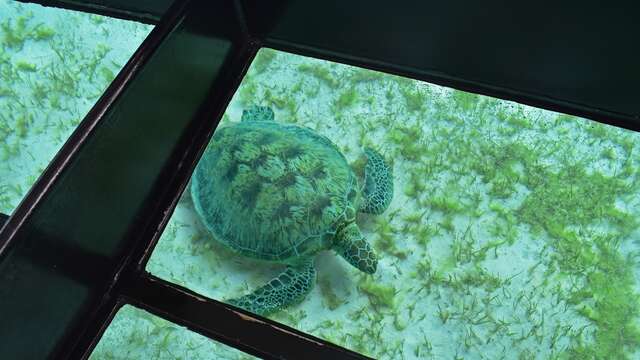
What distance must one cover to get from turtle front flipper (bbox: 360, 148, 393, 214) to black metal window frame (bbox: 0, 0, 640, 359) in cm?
34

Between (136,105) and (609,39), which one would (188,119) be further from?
(609,39)

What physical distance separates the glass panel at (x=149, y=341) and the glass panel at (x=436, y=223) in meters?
0.14

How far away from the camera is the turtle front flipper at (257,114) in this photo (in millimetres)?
1609

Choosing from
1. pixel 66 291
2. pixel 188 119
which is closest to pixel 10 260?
pixel 66 291

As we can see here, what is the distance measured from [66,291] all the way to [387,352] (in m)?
0.80

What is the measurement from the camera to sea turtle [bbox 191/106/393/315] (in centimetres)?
128

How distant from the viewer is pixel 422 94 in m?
1.68

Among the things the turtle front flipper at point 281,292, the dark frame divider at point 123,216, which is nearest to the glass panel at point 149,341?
the dark frame divider at point 123,216

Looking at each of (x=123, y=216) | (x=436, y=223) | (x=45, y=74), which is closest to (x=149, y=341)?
(x=123, y=216)

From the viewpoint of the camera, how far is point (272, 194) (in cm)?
128

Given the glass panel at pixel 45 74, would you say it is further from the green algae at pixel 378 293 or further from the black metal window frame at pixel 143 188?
the green algae at pixel 378 293

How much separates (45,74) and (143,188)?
808 mm

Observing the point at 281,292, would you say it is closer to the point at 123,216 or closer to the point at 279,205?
the point at 279,205

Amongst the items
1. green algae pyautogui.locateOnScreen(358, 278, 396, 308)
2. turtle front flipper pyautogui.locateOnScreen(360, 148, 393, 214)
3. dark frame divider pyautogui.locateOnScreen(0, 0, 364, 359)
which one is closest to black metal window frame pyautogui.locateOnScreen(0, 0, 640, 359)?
dark frame divider pyautogui.locateOnScreen(0, 0, 364, 359)
